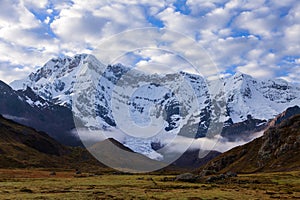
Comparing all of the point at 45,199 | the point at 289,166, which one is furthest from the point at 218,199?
the point at 289,166

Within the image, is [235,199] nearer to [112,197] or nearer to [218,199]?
[218,199]

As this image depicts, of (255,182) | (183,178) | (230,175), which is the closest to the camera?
(255,182)

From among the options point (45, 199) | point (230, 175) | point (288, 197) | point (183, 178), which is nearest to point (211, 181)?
point (183, 178)

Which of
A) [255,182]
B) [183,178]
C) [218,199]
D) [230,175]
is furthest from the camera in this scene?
[230,175]

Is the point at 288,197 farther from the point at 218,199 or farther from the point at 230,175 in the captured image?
the point at 230,175

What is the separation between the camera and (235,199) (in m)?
68.3

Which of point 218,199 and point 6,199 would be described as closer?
point 6,199

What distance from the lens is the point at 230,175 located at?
462 ft

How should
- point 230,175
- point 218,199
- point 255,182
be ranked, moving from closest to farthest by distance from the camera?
point 218,199 → point 255,182 → point 230,175

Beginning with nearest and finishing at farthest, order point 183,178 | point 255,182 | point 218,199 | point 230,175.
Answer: point 218,199
point 255,182
point 183,178
point 230,175

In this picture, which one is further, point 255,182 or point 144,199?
point 255,182

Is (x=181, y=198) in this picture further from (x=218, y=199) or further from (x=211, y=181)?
(x=211, y=181)

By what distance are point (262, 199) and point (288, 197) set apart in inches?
294

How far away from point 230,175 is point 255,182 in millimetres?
27735
